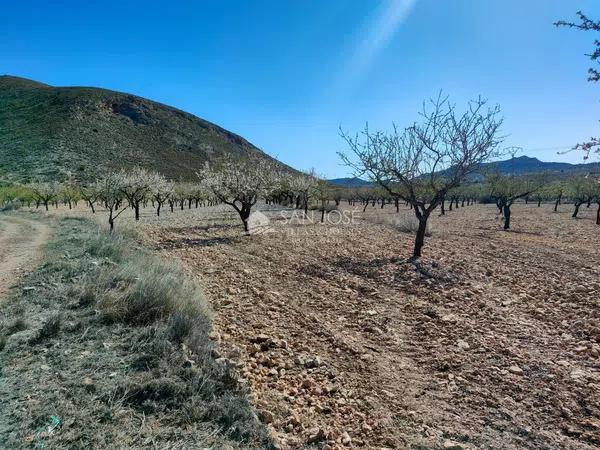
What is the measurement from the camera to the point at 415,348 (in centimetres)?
568

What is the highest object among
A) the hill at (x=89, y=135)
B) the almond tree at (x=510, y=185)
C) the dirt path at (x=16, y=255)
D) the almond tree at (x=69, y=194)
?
the hill at (x=89, y=135)

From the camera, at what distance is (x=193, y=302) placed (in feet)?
19.1

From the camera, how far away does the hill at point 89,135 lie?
60938 mm

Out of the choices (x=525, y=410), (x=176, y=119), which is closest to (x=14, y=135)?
(x=176, y=119)

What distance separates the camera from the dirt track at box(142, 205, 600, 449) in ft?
12.0

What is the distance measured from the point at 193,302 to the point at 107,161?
2794 inches

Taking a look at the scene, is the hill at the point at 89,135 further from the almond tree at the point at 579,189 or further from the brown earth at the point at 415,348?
the brown earth at the point at 415,348

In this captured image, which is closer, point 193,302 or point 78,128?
point 193,302

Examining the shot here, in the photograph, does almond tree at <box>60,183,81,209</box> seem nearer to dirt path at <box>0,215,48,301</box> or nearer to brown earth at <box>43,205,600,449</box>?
dirt path at <box>0,215,48,301</box>

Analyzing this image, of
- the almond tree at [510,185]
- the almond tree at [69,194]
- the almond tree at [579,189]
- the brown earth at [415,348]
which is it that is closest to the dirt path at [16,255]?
the brown earth at [415,348]

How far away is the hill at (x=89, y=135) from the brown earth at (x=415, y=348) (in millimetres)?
59293

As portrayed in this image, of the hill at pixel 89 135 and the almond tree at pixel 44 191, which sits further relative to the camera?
the hill at pixel 89 135

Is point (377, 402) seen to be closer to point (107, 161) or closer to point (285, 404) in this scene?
point (285, 404)

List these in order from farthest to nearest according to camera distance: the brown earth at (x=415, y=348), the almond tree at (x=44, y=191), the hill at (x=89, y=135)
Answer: the hill at (x=89, y=135) < the almond tree at (x=44, y=191) < the brown earth at (x=415, y=348)
